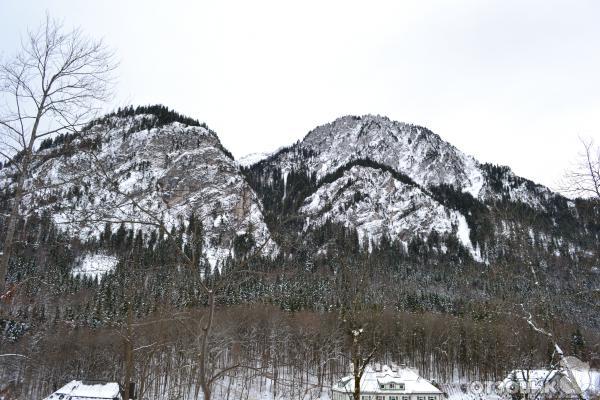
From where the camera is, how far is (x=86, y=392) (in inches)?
1746

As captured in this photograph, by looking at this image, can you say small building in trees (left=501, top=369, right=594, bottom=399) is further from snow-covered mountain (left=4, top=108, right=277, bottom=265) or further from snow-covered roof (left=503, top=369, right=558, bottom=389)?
snow-covered mountain (left=4, top=108, right=277, bottom=265)

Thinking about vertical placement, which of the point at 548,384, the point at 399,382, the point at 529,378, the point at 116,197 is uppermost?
the point at 116,197

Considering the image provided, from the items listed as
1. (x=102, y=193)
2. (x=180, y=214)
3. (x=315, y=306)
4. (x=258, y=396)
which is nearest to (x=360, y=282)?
(x=180, y=214)

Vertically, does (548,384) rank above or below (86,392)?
above

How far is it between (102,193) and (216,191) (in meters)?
2.31

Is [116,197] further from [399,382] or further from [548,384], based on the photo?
[399,382]

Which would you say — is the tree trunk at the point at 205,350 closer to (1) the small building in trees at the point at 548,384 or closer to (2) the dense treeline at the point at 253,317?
(2) the dense treeline at the point at 253,317

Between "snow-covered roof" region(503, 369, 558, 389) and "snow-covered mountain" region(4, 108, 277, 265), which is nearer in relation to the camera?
"snow-covered mountain" region(4, 108, 277, 265)

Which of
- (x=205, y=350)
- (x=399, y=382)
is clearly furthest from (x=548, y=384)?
(x=399, y=382)

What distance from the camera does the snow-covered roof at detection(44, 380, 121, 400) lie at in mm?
42875

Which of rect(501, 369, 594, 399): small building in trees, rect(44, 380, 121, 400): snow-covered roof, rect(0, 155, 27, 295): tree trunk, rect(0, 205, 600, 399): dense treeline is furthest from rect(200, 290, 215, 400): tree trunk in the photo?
rect(44, 380, 121, 400): snow-covered roof

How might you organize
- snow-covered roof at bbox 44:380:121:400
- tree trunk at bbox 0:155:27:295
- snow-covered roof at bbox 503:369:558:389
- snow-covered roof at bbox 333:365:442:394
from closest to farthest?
1. tree trunk at bbox 0:155:27:295
2. snow-covered roof at bbox 503:369:558:389
3. snow-covered roof at bbox 44:380:121:400
4. snow-covered roof at bbox 333:365:442:394

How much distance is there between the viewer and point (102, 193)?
257 inches

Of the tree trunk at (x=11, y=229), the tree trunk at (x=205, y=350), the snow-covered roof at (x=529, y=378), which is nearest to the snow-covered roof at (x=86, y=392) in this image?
the snow-covered roof at (x=529, y=378)
